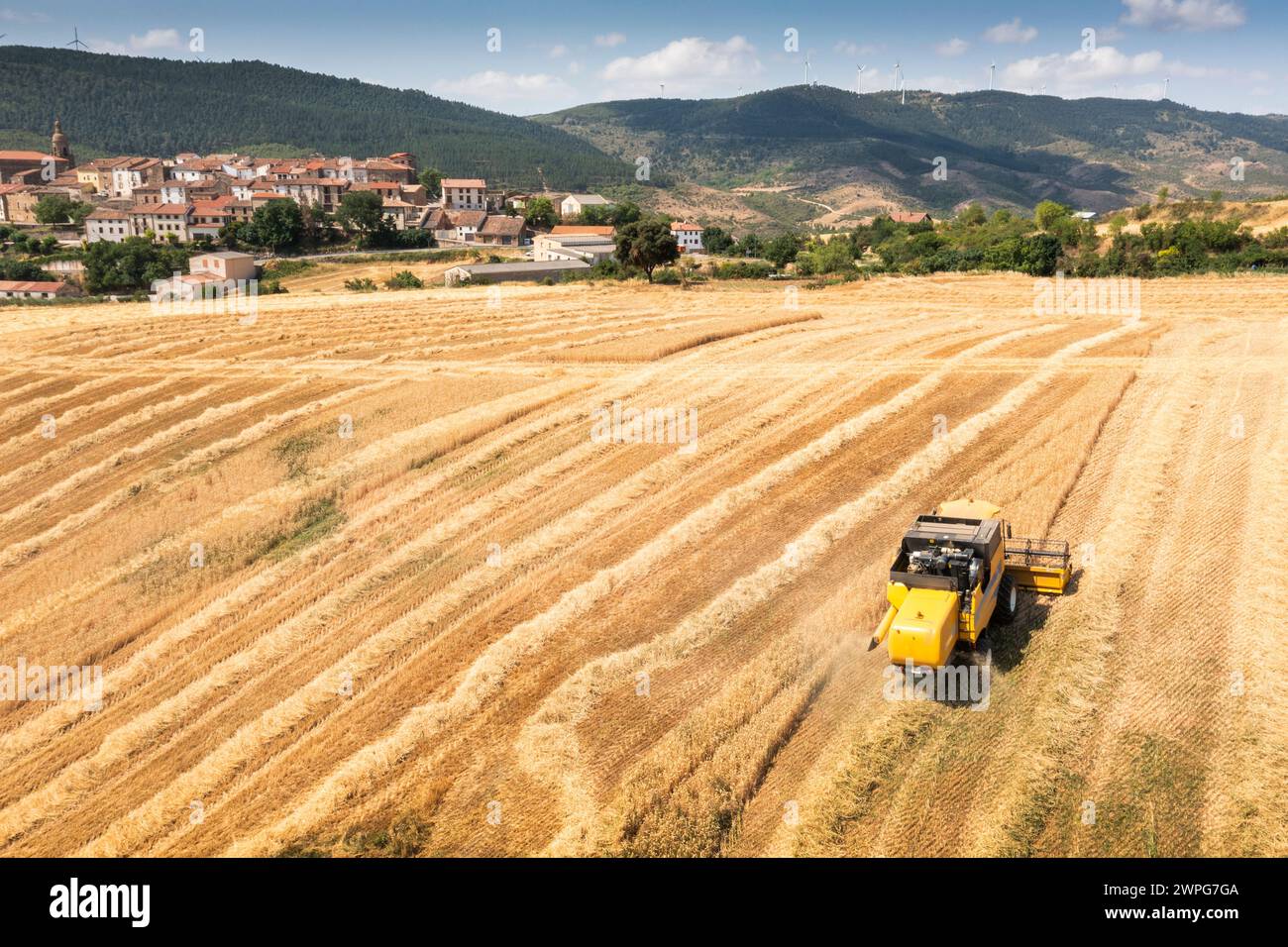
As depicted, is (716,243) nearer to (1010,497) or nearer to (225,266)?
(225,266)

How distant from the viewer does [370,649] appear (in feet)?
62.5

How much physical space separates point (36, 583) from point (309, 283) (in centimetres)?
7653

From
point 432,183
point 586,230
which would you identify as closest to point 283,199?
point 586,230

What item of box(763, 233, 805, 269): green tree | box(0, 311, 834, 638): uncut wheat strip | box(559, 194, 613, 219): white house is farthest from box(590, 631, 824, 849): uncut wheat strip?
box(559, 194, 613, 219): white house

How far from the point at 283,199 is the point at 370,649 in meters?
128

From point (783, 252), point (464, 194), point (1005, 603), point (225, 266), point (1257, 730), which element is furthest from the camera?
point (464, 194)

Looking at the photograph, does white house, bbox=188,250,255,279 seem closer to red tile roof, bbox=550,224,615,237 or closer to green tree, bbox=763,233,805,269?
red tile roof, bbox=550,224,615,237

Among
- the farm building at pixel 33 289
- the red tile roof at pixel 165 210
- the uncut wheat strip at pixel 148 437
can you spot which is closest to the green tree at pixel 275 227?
the red tile roof at pixel 165 210

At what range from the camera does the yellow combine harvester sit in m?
15.0

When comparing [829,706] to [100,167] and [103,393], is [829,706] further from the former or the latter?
[100,167]

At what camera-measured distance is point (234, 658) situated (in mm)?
19281

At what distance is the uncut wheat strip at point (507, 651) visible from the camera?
47.9 feet
